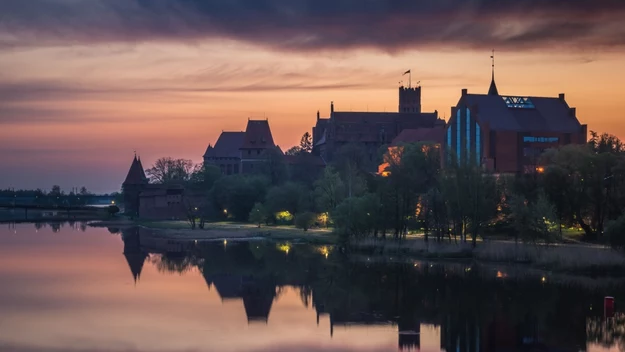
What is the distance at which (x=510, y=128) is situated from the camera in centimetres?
8800

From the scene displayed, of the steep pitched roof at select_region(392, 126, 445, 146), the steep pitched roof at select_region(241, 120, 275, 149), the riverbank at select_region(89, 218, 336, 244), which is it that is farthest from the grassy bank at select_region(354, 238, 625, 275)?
the steep pitched roof at select_region(241, 120, 275, 149)

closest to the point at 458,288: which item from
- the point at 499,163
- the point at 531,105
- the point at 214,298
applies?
the point at 214,298

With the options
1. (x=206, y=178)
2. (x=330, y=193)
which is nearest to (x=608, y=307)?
(x=330, y=193)

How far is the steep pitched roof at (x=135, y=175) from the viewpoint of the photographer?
13700cm

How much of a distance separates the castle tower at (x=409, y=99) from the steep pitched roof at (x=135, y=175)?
57726 mm

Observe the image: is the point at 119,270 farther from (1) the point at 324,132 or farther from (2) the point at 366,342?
(1) the point at 324,132

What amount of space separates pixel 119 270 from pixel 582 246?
29.0 m

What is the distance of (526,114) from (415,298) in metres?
54.6

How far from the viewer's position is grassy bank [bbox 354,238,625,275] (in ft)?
153

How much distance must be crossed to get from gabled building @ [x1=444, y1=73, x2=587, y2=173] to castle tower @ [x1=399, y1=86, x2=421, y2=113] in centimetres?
7913

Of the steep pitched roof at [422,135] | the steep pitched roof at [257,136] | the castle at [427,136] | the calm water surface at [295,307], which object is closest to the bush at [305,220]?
the castle at [427,136]

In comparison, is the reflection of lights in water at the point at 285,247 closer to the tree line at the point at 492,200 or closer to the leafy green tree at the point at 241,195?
the tree line at the point at 492,200

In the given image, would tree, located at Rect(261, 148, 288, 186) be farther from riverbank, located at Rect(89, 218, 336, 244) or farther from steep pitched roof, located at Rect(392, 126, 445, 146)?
steep pitched roof, located at Rect(392, 126, 445, 146)

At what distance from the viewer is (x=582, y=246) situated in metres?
53.2
